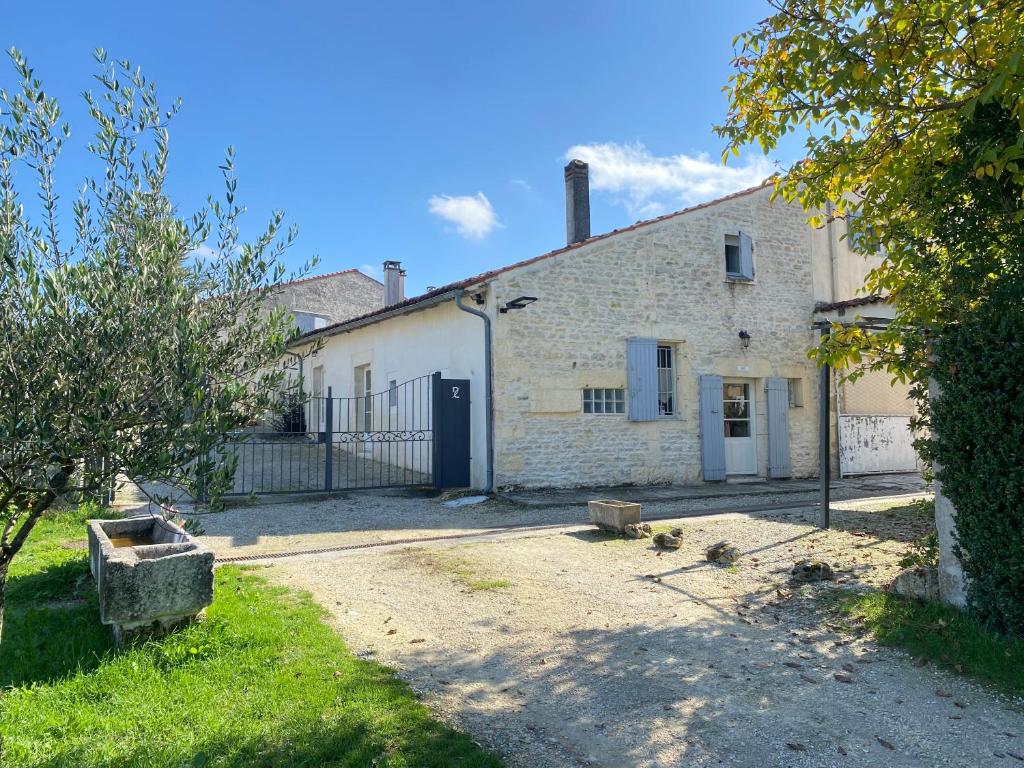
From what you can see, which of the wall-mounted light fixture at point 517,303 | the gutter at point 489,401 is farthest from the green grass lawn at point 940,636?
the wall-mounted light fixture at point 517,303

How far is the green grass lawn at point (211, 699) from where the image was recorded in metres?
2.87

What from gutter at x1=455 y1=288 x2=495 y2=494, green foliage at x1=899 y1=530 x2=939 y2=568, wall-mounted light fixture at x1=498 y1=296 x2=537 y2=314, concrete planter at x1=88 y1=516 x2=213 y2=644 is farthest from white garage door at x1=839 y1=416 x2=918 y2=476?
concrete planter at x1=88 y1=516 x2=213 y2=644

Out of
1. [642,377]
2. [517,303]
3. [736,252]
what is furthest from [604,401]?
[736,252]

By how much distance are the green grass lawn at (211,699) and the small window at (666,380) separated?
9164 mm

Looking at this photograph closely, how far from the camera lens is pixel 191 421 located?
8.32 ft

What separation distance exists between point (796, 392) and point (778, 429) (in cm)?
111

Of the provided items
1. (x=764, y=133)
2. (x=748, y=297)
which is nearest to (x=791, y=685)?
(x=764, y=133)

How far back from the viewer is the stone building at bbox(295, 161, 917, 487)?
1121cm

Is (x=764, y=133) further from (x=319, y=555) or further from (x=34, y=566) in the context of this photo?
(x=34, y=566)

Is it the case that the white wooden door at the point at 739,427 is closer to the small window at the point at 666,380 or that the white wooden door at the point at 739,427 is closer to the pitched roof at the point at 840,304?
the small window at the point at 666,380

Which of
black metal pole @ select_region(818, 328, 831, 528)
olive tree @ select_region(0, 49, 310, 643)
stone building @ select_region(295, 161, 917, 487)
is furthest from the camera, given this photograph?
stone building @ select_region(295, 161, 917, 487)

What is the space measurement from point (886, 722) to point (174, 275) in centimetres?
380

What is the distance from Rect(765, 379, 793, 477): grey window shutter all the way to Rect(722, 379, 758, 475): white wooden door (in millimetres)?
317

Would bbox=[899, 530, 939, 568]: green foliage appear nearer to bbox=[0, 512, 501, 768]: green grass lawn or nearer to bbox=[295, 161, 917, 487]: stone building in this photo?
bbox=[0, 512, 501, 768]: green grass lawn
